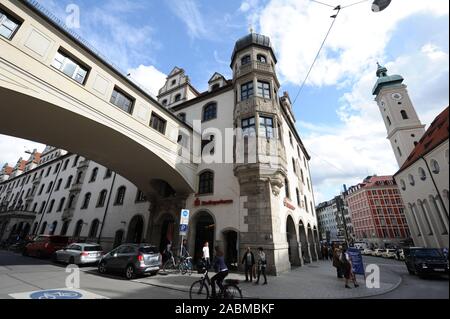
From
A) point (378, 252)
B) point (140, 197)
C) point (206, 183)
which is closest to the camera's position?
point (206, 183)

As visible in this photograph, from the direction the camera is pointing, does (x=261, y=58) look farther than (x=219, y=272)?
Yes

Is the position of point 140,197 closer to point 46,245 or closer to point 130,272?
point 46,245

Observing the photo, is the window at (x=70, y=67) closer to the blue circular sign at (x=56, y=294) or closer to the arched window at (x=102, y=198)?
the blue circular sign at (x=56, y=294)

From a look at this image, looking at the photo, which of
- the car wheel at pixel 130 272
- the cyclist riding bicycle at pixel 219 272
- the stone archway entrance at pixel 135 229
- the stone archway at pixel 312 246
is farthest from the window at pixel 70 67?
the stone archway at pixel 312 246

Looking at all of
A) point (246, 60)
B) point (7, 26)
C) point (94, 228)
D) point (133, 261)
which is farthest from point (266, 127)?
point (94, 228)

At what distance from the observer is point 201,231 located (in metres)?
16.0

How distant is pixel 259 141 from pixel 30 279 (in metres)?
13.6

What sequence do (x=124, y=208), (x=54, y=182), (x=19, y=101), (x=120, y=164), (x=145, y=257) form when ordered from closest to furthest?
(x=19, y=101) → (x=145, y=257) → (x=120, y=164) → (x=124, y=208) → (x=54, y=182)

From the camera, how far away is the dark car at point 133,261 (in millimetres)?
10523

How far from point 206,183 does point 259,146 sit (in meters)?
5.47

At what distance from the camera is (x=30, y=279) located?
9109 millimetres

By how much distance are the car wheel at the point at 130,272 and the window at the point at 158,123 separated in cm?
881

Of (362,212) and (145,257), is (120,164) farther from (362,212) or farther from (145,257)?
(362,212)

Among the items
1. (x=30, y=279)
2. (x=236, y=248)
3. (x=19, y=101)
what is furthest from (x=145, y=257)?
(x=19, y=101)
